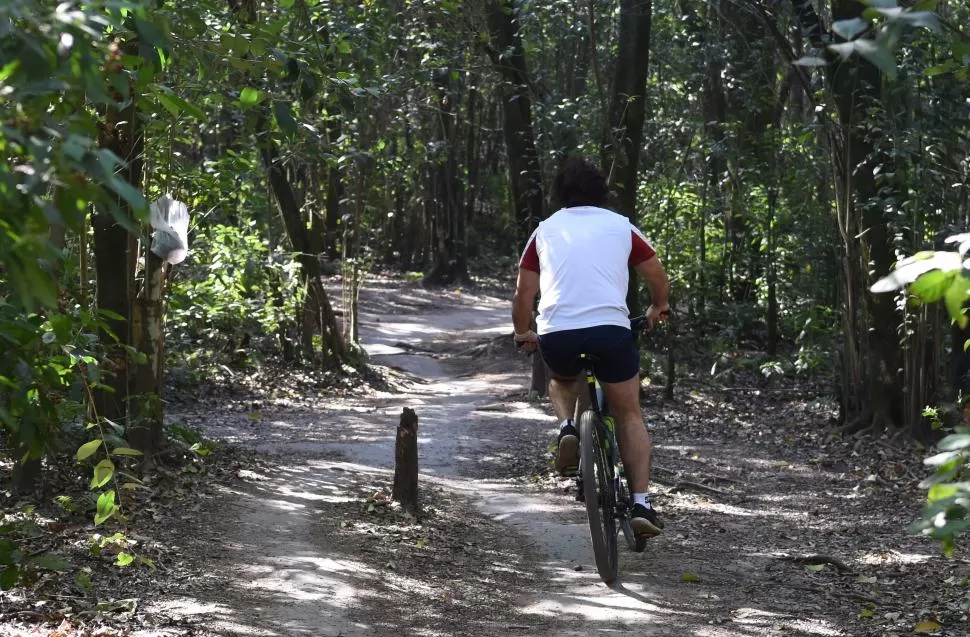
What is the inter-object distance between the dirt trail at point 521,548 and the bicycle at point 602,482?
0.60 feet

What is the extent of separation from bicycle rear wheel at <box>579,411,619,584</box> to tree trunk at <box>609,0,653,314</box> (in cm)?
621

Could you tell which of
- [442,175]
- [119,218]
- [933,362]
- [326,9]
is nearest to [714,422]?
[933,362]

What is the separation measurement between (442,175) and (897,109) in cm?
2296

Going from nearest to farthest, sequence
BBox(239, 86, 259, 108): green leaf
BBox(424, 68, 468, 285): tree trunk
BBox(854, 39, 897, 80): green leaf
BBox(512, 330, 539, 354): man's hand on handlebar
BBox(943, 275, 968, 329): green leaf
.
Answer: BBox(854, 39, 897, 80): green leaf → BBox(943, 275, 968, 329): green leaf → BBox(239, 86, 259, 108): green leaf → BBox(512, 330, 539, 354): man's hand on handlebar → BBox(424, 68, 468, 285): tree trunk

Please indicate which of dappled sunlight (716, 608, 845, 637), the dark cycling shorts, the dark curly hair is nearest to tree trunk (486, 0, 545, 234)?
the dark curly hair

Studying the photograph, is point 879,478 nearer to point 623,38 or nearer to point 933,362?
point 933,362

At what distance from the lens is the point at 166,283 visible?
317 inches

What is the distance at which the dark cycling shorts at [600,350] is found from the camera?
18.5ft

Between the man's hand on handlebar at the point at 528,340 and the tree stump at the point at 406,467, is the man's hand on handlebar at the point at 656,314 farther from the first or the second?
the tree stump at the point at 406,467

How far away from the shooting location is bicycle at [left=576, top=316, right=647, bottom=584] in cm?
561

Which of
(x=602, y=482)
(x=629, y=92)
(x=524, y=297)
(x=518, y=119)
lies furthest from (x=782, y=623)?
(x=518, y=119)

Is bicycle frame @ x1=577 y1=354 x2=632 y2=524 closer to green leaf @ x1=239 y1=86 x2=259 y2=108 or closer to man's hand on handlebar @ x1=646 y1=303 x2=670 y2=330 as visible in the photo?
man's hand on handlebar @ x1=646 y1=303 x2=670 y2=330

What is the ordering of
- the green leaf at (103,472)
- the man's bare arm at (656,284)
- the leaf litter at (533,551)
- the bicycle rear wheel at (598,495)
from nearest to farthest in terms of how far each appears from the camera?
the green leaf at (103,472) < the leaf litter at (533,551) < the bicycle rear wheel at (598,495) < the man's bare arm at (656,284)

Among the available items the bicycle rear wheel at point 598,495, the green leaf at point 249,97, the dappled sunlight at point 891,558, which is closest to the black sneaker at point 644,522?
the bicycle rear wheel at point 598,495
